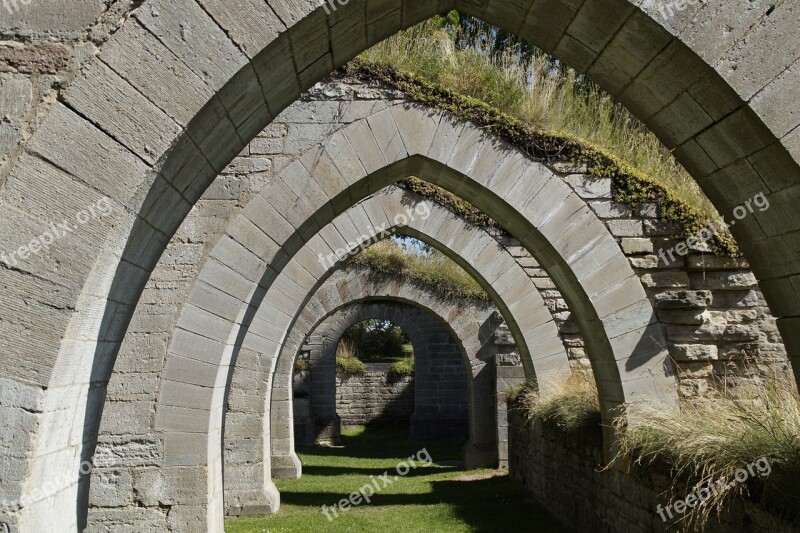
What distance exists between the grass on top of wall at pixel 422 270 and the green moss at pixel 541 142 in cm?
686

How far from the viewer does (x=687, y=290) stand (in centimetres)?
630

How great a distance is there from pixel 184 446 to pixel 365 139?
304cm

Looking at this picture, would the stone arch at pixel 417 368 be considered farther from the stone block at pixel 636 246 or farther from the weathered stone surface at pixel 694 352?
the weathered stone surface at pixel 694 352

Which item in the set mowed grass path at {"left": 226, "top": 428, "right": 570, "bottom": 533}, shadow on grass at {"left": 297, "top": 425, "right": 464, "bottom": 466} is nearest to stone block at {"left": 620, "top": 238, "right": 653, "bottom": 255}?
mowed grass path at {"left": 226, "top": 428, "right": 570, "bottom": 533}

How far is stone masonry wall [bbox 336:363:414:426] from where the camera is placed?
21.2 meters

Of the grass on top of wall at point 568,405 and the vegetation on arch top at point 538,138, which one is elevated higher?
the vegetation on arch top at point 538,138

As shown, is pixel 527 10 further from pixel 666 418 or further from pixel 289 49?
pixel 666 418

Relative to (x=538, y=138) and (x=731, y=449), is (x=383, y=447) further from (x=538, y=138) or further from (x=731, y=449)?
(x=731, y=449)

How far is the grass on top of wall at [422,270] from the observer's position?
13.9 metres

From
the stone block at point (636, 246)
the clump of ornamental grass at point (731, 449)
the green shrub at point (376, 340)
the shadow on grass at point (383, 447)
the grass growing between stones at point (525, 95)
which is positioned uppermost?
the grass growing between stones at point (525, 95)

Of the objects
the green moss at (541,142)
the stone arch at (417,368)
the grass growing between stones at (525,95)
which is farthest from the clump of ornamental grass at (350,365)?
the green moss at (541,142)

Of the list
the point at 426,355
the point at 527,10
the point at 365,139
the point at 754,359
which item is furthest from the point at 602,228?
the point at 426,355

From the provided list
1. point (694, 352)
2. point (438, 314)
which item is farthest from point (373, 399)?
point (694, 352)

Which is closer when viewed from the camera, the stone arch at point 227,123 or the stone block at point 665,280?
the stone arch at point 227,123
